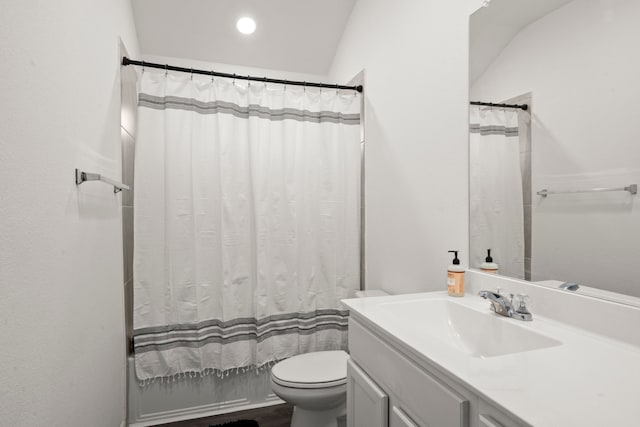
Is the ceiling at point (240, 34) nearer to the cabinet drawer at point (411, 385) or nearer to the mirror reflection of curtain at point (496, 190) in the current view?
the mirror reflection of curtain at point (496, 190)

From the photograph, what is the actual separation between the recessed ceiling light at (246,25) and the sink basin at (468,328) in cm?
215

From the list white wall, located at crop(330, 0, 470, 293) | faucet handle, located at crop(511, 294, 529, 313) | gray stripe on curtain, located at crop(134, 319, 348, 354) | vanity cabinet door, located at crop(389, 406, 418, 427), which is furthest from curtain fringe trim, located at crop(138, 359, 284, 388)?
faucet handle, located at crop(511, 294, 529, 313)

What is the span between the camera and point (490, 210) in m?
1.28

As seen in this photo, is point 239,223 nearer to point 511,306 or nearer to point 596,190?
point 511,306

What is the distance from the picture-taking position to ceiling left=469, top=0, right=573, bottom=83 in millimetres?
1099

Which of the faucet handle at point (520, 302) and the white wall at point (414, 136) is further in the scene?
the white wall at point (414, 136)

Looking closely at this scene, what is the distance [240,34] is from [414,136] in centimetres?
154

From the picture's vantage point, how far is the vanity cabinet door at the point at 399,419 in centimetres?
86

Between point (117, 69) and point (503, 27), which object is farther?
point (117, 69)

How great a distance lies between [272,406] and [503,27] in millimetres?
2336

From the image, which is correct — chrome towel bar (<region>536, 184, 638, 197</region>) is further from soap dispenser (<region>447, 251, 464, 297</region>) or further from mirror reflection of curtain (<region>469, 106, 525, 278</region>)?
soap dispenser (<region>447, 251, 464, 297</region>)

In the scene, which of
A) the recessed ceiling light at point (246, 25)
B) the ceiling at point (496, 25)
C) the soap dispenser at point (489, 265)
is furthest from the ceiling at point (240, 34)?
the soap dispenser at point (489, 265)

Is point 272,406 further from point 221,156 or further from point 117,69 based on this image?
point 117,69

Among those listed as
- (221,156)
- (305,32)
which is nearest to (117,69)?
(221,156)
